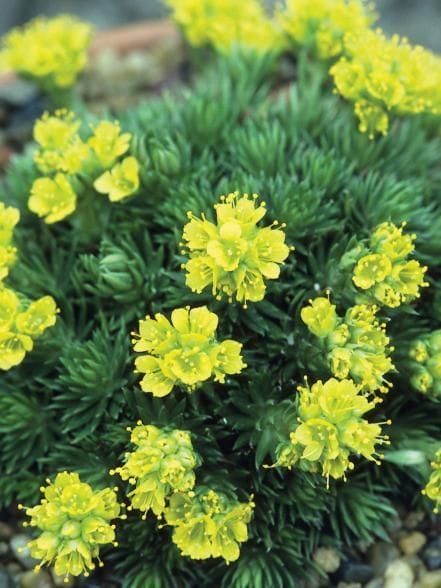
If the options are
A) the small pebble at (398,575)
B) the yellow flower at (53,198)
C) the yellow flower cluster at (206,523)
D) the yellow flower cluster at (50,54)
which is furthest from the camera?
the yellow flower cluster at (50,54)

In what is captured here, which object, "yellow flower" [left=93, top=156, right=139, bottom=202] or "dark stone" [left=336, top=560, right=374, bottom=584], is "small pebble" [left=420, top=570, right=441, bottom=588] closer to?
"dark stone" [left=336, top=560, right=374, bottom=584]

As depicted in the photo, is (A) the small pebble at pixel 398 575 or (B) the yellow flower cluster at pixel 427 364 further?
(A) the small pebble at pixel 398 575

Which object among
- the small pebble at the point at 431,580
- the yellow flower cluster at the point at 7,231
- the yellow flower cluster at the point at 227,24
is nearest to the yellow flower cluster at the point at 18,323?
the yellow flower cluster at the point at 7,231

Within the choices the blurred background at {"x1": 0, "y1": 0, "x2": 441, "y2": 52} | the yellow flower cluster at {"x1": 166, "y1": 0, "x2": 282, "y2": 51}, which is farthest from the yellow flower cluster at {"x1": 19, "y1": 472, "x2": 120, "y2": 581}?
the blurred background at {"x1": 0, "y1": 0, "x2": 441, "y2": 52}

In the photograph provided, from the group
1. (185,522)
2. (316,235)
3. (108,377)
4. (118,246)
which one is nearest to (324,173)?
(316,235)

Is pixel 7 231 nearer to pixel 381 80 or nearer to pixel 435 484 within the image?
pixel 381 80

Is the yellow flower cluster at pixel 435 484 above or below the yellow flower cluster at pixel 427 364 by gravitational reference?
below

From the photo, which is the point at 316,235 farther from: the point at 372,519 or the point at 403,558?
the point at 403,558

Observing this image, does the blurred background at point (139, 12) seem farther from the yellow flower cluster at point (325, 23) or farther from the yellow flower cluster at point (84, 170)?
the yellow flower cluster at point (84, 170)
